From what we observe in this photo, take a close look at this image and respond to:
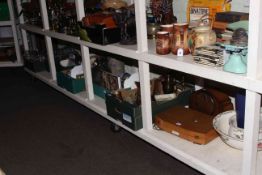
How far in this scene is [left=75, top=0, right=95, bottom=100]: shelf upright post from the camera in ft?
6.73

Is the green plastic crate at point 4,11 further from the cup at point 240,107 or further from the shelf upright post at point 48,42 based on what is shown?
the cup at point 240,107

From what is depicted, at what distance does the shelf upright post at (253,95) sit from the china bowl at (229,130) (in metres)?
0.16

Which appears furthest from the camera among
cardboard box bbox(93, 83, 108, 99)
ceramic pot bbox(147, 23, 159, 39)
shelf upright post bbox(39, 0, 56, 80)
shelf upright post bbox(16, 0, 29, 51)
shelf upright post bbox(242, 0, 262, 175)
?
shelf upright post bbox(16, 0, 29, 51)

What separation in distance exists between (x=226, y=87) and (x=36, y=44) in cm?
213

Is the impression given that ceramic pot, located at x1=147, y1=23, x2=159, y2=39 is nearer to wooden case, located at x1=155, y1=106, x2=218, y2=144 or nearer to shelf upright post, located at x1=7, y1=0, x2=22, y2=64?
wooden case, located at x1=155, y1=106, x2=218, y2=144

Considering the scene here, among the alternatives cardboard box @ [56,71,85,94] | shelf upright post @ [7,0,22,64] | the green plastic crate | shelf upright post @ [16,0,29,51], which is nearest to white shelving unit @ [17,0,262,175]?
cardboard box @ [56,71,85,94]

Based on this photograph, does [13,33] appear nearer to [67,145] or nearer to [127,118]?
[67,145]

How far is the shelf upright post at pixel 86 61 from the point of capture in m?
2.05

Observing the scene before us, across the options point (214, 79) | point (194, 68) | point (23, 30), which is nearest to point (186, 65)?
point (194, 68)

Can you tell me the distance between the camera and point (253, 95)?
116 centimetres

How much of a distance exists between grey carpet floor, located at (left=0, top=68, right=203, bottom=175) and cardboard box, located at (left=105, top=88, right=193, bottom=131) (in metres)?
0.19

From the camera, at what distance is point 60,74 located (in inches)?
96.8

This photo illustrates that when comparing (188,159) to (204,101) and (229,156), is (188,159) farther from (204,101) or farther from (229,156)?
(204,101)

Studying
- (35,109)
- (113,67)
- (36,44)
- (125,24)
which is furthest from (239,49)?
(36,44)
